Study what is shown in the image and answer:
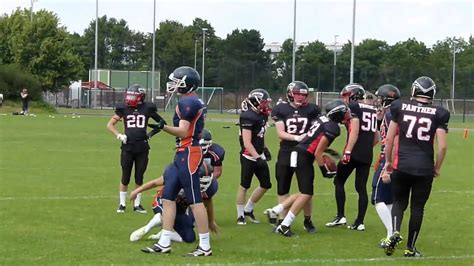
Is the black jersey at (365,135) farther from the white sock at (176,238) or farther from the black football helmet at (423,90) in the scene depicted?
the white sock at (176,238)

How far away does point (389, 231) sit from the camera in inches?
378

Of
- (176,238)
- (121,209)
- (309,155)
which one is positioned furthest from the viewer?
(121,209)

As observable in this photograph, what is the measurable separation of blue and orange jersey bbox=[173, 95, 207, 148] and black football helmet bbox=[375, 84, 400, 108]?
10.5 feet

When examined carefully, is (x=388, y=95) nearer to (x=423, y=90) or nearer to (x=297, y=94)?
(x=297, y=94)

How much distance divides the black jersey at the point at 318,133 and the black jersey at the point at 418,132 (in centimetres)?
130

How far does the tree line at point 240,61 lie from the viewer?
2655 inches

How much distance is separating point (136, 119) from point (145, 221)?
1.94 m

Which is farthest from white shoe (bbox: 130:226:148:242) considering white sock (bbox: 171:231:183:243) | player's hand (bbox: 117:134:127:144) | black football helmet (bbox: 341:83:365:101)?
black football helmet (bbox: 341:83:365:101)

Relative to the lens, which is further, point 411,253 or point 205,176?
point 205,176

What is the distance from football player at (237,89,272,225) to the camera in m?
11.0

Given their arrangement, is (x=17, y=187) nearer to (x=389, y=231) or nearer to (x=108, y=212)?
(x=108, y=212)

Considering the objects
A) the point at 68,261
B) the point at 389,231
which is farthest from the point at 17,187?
the point at 389,231

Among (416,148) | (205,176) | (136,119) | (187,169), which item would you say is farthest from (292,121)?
(136,119)

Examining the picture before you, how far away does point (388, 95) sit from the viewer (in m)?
10.7
